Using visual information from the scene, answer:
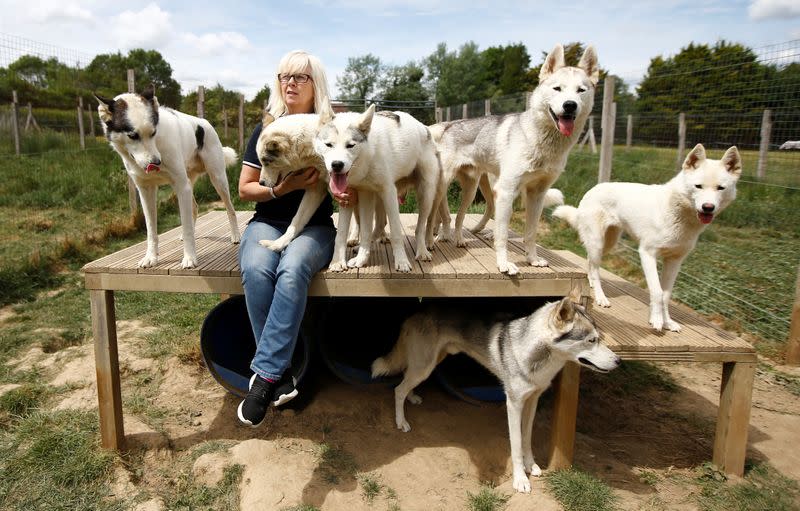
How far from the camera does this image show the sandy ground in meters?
3.00

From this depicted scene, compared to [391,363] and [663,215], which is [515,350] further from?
[663,215]

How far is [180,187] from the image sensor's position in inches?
126

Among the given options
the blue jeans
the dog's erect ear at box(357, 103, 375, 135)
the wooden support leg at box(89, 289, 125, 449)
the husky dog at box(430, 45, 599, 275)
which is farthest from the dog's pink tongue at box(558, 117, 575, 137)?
the wooden support leg at box(89, 289, 125, 449)

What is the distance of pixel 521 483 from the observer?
3006mm

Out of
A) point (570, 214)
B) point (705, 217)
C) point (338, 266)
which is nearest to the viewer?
point (705, 217)

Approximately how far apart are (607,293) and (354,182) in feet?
8.38

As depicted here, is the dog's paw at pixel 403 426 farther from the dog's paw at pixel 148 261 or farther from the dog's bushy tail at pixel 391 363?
the dog's paw at pixel 148 261

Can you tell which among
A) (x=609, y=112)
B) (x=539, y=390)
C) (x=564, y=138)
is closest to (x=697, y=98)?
(x=609, y=112)

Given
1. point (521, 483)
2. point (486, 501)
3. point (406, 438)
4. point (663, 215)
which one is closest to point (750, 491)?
point (521, 483)

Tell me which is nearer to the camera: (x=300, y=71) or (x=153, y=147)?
(x=153, y=147)

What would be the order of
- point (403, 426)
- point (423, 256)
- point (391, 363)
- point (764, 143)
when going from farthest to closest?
point (764, 143)
point (391, 363)
point (403, 426)
point (423, 256)

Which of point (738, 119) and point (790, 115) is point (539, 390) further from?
point (738, 119)

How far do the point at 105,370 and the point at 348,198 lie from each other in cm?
199

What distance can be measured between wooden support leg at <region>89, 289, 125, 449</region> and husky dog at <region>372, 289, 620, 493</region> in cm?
176
